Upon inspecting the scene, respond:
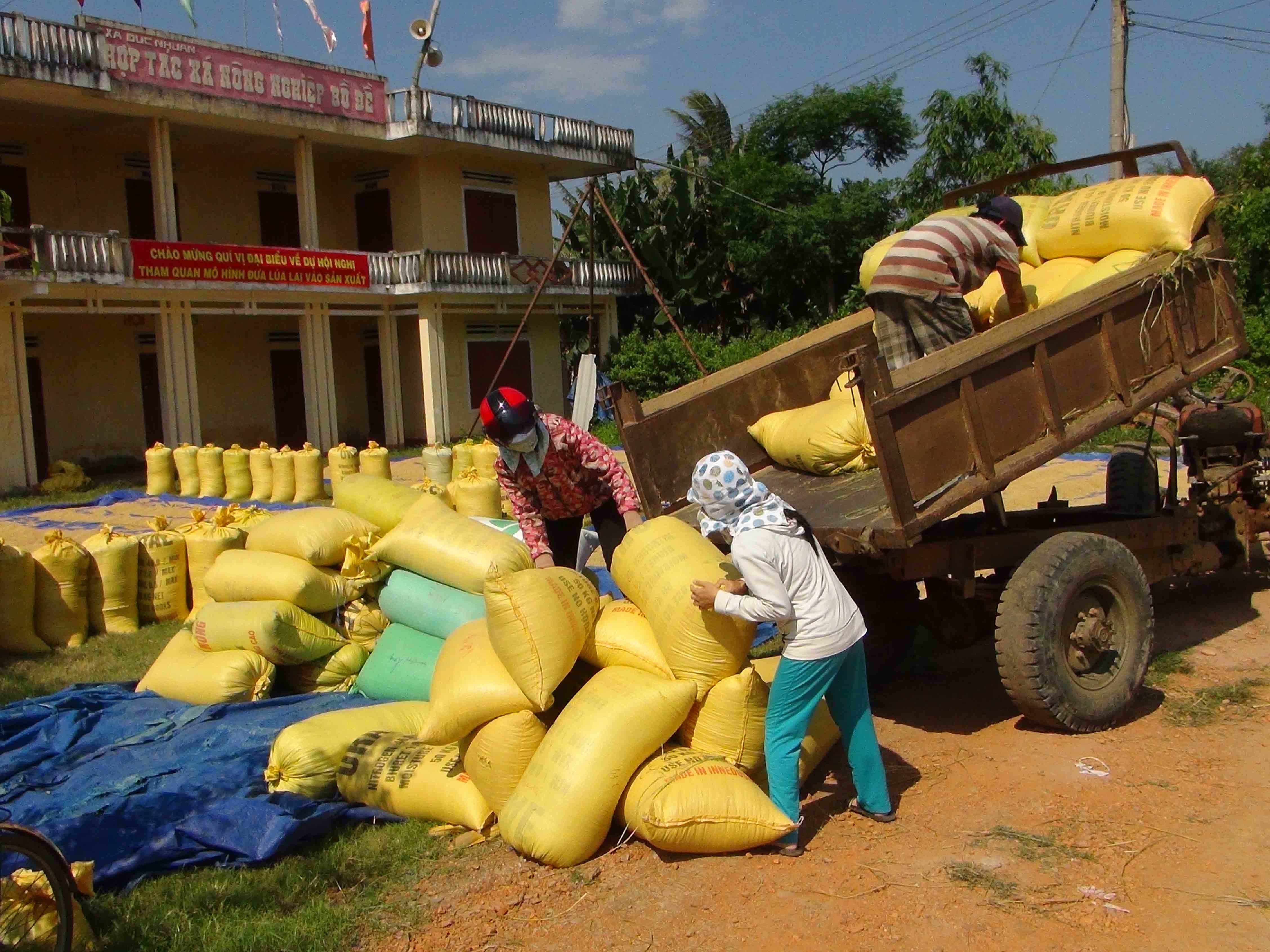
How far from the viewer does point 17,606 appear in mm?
7078

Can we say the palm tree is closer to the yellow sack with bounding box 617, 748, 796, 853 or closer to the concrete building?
the concrete building

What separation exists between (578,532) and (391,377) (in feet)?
55.7

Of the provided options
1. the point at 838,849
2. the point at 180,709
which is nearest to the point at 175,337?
the point at 180,709

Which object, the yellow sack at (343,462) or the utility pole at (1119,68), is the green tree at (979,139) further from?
the yellow sack at (343,462)

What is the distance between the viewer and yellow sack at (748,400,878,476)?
16.8 feet

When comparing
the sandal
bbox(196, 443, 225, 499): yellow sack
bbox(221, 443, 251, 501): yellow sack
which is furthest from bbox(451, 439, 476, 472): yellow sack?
the sandal

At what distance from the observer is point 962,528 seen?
5.41 meters

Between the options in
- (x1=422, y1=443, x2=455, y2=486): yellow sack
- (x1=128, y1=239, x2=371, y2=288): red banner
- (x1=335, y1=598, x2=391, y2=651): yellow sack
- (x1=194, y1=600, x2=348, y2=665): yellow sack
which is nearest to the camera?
(x1=194, y1=600, x2=348, y2=665): yellow sack

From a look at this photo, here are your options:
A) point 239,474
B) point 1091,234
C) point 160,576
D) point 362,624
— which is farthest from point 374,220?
point 1091,234

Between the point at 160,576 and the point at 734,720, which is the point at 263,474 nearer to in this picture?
the point at 160,576

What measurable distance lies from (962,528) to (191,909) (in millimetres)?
3703

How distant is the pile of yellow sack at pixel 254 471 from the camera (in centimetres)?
1344

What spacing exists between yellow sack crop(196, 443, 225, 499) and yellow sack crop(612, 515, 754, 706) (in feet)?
36.4

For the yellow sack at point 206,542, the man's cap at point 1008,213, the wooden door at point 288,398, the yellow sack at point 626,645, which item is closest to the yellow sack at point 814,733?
the yellow sack at point 626,645
